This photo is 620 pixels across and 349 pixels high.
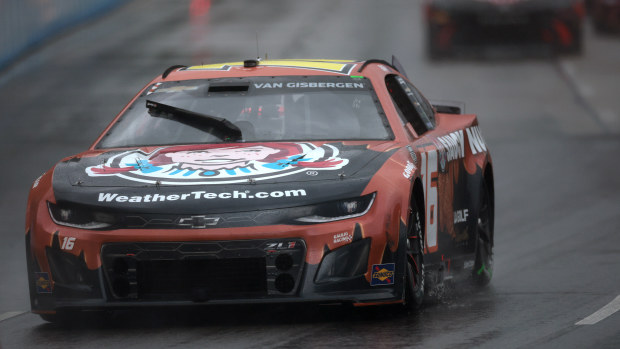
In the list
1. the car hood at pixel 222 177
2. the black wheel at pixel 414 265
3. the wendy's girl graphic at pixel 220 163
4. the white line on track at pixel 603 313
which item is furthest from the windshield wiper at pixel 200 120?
the white line on track at pixel 603 313

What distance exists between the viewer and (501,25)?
82.3 ft

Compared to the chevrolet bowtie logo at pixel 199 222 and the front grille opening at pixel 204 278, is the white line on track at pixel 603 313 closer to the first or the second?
the front grille opening at pixel 204 278

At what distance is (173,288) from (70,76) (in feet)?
62.6

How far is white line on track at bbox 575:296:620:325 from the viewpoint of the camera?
6392 millimetres

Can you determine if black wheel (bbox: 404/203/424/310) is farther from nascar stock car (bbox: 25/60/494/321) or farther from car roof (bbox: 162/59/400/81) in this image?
car roof (bbox: 162/59/400/81)

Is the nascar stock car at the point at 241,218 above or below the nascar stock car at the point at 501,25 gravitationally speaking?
above

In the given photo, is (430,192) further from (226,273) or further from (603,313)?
(226,273)

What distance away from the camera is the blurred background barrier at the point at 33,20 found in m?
25.9

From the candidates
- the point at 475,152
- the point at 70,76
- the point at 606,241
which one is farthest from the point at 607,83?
the point at 475,152

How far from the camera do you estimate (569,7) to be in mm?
24781

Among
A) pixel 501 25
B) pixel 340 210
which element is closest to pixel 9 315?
pixel 340 210

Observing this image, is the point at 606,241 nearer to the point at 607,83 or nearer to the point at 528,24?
the point at 607,83

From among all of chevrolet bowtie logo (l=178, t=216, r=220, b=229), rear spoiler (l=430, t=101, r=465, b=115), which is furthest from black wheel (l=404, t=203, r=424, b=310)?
rear spoiler (l=430, t=101, r=465, b=115)

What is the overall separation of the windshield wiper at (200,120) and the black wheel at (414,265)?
1129mm
